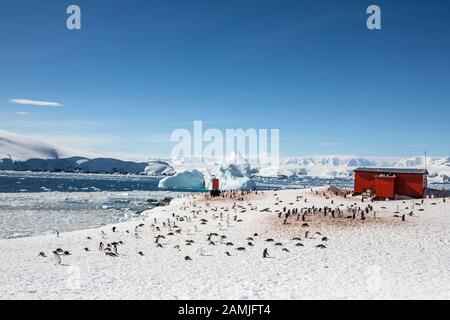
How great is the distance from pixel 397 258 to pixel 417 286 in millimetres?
5220

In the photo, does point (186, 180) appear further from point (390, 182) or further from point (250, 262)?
point (250, 262)

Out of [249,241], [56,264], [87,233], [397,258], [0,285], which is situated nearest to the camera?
[0,285]

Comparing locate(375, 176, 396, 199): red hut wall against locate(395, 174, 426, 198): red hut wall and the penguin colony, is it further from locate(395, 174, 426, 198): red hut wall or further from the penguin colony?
the penguin colony

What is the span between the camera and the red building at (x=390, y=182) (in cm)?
4309

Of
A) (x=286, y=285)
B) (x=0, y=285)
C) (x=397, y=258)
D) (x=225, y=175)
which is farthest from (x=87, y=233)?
(x=225, y=175)

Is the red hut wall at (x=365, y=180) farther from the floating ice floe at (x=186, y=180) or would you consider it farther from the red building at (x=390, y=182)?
the floating ice floe at (x=186, y=180)

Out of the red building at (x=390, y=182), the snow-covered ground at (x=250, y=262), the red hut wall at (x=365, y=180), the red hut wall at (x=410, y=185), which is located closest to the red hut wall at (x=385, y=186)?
the red building at (x=390, y=182)

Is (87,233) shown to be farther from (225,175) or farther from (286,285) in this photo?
(225,175)

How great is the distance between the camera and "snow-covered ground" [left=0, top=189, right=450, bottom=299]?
48.7ft

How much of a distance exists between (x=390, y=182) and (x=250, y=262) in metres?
28.1

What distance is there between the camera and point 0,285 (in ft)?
50.2

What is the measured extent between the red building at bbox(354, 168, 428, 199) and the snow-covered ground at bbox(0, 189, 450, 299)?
9063 mm

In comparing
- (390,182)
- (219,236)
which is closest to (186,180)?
(390,182)

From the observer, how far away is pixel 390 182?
43000 millimetres
